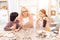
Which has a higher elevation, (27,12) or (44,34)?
(27,12)

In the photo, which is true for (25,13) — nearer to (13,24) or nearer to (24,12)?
(24,12)

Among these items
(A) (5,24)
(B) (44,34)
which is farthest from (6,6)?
(B) (44,34)

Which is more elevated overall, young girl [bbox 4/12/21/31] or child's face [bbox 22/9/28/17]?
child's face [bbox 22/9/28/17]

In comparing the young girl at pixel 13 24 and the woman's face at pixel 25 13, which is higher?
the woman's face at pixel 25 13

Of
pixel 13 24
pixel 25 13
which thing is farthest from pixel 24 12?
pixel 13 24

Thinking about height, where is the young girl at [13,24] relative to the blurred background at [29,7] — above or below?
below

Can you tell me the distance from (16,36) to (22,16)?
0.19 metres

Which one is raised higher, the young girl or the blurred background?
the blurred background

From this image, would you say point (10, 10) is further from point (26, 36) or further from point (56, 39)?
point (56, 39)

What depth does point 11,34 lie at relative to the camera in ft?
3.78

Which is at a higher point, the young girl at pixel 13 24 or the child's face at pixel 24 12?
the child's face at pixel 24 12

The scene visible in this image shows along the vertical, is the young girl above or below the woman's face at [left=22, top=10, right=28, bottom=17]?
below

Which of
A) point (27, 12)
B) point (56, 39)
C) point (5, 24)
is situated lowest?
point (56, 39)

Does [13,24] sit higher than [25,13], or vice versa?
[25,13]
